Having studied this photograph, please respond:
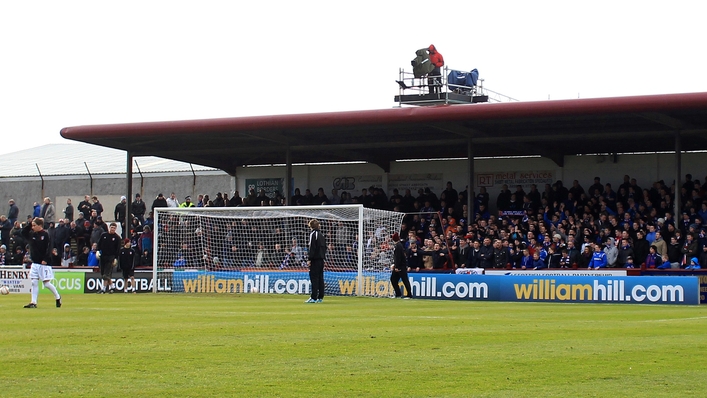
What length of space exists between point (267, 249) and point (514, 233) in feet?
23.7

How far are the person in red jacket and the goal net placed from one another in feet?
20.8

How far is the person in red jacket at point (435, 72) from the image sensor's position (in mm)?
35625

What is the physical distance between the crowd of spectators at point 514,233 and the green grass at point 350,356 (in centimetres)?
1176

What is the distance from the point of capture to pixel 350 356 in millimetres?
10062

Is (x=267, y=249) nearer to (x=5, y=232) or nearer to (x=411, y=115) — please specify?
(x=411, y=115)

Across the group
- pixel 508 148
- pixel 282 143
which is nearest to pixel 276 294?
pixel 282 143

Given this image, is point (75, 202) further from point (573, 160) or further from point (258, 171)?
point (573, 160)

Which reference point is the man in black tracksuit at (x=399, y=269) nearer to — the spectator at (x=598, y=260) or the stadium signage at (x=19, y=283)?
the spectator at (x=598, y=260)

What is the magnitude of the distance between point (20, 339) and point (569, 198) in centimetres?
2286

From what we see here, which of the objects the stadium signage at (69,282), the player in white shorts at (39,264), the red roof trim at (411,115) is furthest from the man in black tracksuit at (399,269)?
the stadium signage at (69,282)

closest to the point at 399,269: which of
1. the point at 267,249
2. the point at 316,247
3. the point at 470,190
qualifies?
the point at 316,247

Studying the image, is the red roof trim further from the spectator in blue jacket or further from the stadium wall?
the stadium wall

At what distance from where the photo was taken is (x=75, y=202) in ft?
167

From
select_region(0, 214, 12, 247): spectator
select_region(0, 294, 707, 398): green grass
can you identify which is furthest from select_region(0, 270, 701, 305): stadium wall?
select_region(0, 294, 707, 398): green grass
